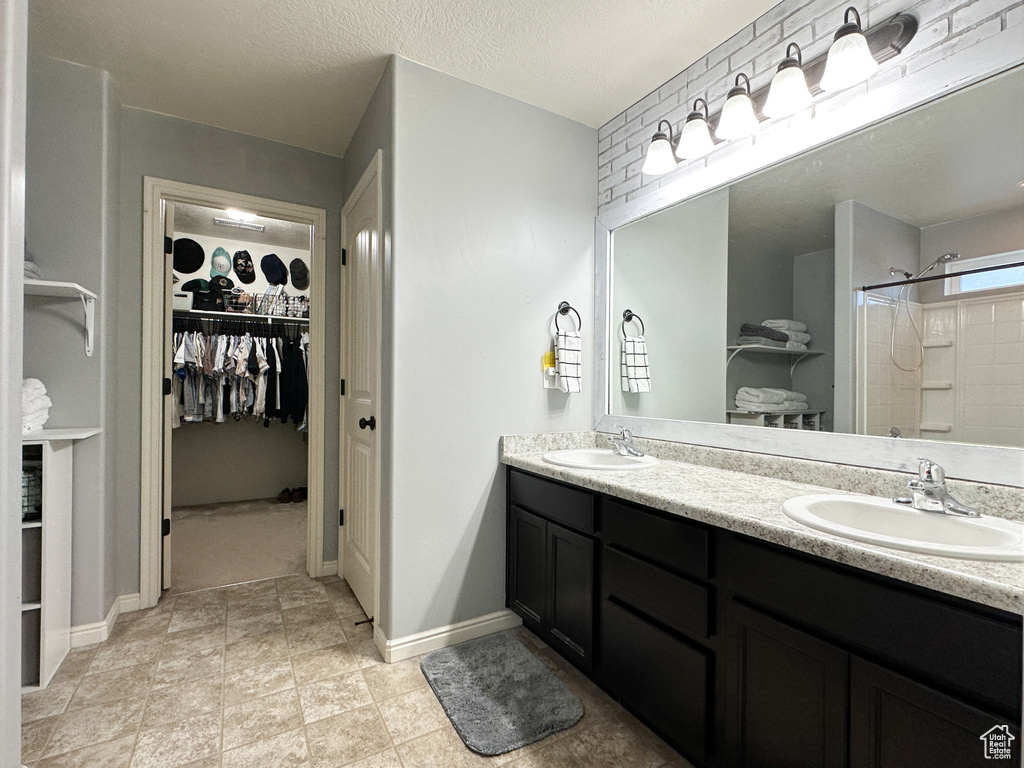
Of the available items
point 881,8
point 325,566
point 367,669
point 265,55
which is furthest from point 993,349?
point 325,566

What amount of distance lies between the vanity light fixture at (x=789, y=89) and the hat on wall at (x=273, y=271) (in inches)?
174

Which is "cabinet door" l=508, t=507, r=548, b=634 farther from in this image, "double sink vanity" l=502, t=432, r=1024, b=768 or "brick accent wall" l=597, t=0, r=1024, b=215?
"brick accent wall" l=597, t=0, r=1024, b=215

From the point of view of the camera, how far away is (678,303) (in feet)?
7.39

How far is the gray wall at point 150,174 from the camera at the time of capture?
94.2 inches

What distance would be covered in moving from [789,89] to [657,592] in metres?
1.67

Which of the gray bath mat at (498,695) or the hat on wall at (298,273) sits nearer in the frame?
the gray bath mat at (498,695)

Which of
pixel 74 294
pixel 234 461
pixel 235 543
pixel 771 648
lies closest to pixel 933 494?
pixel 771 648

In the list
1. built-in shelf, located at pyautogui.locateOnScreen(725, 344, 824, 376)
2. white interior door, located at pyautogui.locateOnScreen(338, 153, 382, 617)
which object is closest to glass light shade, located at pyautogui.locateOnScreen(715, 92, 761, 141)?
built-in shelf, located at pyautogui.locateOnScreen(725, 344, 824, 376)

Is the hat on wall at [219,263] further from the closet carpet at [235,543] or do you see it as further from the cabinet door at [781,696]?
the cabinet door at [781,696]

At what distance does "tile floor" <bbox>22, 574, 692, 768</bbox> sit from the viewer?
1469mm

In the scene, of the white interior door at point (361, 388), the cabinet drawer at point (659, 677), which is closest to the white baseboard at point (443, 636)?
the white interior door at point (361, 388)

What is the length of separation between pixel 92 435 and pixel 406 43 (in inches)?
84.9

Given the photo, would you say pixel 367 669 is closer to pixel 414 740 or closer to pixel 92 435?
pixel 414 740

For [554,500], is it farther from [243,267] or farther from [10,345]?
[243,267]
